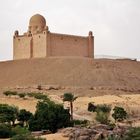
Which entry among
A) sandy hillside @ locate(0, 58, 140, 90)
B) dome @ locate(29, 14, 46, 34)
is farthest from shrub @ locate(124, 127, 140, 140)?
dome @ locate(29, 14, 46, 34)

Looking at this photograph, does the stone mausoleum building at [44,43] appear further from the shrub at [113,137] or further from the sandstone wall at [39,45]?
the shrub at [113,137]

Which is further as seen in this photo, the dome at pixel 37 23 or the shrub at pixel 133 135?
the dome at pixel 37 23

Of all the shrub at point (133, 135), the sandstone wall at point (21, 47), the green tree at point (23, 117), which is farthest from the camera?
the sandstone wall at point (21, 47)

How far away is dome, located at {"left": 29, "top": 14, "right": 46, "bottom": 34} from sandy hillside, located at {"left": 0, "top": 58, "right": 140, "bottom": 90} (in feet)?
12.1

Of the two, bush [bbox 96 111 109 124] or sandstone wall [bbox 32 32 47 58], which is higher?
sandstone wall [bbox 32 32 47 58]

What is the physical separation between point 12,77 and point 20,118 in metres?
38.3

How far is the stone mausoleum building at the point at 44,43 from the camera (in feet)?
254

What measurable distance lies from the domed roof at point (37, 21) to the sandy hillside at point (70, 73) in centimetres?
436

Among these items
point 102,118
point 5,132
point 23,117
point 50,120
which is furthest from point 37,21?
point 5,132

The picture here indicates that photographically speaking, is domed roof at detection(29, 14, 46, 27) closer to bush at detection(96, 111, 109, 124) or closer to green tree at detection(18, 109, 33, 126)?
bush at detection(96, 111, 109, 124)

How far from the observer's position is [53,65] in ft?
251

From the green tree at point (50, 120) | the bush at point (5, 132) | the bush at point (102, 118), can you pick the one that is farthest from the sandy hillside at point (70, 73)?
the bush at point (5, 132)

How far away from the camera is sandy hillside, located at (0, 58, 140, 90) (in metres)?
72.0

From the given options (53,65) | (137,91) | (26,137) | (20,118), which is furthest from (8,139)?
(53,65)
